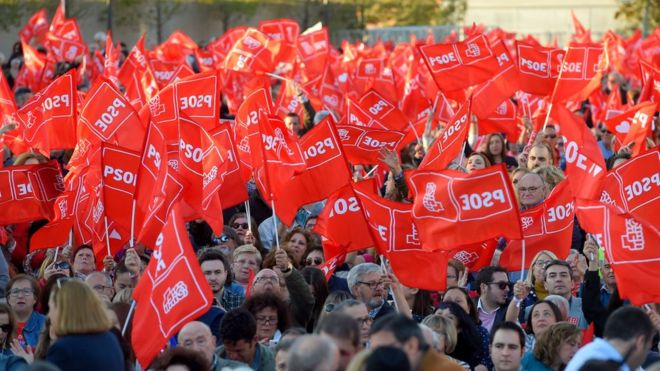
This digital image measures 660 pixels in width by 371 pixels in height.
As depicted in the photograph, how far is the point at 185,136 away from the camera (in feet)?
39.4

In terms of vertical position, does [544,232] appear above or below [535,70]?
below

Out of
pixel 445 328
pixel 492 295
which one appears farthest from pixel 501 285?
pixel 445 328

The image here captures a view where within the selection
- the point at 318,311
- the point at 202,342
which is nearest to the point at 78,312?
the point at 202,342

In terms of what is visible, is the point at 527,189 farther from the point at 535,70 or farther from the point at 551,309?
the point at 535,70

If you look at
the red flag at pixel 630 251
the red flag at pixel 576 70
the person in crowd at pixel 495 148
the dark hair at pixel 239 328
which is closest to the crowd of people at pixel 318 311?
the dark hair at pixel 239 328

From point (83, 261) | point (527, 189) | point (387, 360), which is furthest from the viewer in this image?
point (527, 189)

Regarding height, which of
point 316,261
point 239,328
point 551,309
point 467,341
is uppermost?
point 239,328

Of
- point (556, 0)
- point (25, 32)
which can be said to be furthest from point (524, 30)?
point (25, 32)

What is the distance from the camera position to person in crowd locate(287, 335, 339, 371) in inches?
252

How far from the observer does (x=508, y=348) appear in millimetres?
9188

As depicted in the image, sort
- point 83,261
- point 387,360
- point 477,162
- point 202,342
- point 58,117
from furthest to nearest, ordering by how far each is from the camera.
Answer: point 58,117, point 477,162, point 83,261, point 202,342, point 387,360

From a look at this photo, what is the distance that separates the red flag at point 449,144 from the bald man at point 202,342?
4.59 m

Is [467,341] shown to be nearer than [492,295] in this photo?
Yes

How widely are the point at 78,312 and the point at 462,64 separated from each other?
1005 cm
